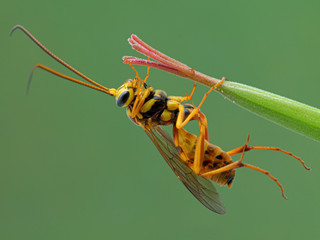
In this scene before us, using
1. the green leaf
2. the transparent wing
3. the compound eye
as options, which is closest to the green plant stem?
the green leaf

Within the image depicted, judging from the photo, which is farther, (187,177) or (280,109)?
(187,177)

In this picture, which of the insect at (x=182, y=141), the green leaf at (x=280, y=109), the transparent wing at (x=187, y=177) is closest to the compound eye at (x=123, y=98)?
the insect at (x=182, y=141)

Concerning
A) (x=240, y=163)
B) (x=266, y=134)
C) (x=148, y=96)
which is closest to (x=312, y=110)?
(x=240, y=163)

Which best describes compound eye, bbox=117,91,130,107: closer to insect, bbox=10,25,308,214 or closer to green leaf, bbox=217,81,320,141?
→ insect, bbox=10,25,308,214

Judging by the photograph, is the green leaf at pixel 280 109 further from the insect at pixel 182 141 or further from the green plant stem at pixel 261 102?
the insect at pixel 182 141

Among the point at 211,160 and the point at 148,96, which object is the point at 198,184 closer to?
the point at 211,160

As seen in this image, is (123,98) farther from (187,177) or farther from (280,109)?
(280,109)

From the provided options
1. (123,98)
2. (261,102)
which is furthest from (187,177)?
(261,102)
